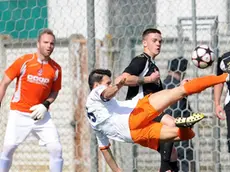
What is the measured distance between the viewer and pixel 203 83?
23.6 feet

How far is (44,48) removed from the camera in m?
8.77

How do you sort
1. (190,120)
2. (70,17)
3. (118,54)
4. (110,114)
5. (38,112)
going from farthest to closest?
(118,54) < (70,17) < (38,112) < (110,114) < (190,120)

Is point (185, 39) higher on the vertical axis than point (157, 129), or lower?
higher

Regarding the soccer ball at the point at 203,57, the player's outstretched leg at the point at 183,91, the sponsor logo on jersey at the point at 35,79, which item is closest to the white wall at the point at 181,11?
the soccer ball at the point at 203,57

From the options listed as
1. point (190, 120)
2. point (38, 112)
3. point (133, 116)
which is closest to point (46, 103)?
point (38, 112)

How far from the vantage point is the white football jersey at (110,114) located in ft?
26.2

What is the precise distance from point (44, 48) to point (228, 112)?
2002 mm

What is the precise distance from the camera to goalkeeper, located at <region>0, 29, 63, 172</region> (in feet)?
28.7

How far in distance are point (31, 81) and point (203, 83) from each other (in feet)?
7.53

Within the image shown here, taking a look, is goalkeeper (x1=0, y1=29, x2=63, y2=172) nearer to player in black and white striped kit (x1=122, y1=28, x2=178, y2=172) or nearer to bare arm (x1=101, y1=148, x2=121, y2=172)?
bare arm (x1=101, y1=148, x2=121, y2=172)

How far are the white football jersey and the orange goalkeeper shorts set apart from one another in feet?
0.20

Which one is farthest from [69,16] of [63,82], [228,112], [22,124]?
[228,112]

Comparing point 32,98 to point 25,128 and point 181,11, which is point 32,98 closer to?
point 25,128

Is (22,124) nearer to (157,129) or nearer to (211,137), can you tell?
(157,129)
